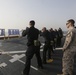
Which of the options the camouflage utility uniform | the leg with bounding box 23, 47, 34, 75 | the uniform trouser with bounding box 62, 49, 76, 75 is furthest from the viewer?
the leg with bounding box 23, 47, 34, 75

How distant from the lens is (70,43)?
252 inches

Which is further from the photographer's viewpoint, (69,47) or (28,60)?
(28,60)

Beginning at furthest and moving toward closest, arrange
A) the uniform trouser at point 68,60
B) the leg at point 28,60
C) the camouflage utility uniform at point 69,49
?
the leg at point 28,60 → the uniform trouser at point 68,60 → the camouflage utility uniform at point 69,49

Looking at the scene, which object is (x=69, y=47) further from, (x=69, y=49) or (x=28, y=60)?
(x=28, y=60)

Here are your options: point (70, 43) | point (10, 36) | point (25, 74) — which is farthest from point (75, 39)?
point (10, 36)

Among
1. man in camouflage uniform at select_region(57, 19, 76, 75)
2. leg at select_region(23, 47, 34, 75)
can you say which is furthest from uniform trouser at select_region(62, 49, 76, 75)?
leg at select_region(23, 47, 34, 75)

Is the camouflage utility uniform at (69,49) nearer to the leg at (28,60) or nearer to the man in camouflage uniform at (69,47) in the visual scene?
the man in camouflage uniform at (69,47)

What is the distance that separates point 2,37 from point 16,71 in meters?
27.2

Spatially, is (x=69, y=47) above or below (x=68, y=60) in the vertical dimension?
above

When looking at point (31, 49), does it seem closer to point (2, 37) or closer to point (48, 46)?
point (48, 46)

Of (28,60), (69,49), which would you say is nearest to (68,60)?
(69,49)

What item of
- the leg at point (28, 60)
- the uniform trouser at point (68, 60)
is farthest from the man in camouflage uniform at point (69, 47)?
the leg at point (28, 60)

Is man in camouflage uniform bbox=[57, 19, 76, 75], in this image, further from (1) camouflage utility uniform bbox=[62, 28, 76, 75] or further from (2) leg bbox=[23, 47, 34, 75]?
(2) leg bbox=[23, 47, 34, 75]

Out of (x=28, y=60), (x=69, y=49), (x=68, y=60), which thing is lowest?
(x=28, y=60)
